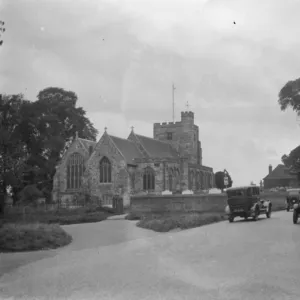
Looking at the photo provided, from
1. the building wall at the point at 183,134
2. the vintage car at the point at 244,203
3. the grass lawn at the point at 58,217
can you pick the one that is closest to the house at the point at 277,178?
the building wall at the point at 183,134

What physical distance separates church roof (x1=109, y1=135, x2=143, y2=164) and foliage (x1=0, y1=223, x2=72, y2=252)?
4152 centimetres

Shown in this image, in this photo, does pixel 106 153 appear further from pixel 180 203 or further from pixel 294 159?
pixel 294 159

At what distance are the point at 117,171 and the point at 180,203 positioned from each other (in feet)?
55.4

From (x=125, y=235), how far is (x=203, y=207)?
72.4 ft

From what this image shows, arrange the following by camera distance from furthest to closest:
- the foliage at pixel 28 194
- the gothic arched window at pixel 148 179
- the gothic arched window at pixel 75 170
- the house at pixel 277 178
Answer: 1. the house at pixel 277 178
2. the gothic arched window at pixel 75 170
3. the gothic arched window at pixel 148 179
4. the foliage at pixel 28 194

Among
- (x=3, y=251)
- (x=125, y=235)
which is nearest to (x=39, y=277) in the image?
(x=3, y=251)

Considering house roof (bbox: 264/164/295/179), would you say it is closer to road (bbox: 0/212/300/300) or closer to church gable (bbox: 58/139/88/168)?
church gable (bbox: 58/139/88/168)

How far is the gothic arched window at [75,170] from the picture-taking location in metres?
64.6

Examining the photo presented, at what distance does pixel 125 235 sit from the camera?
24062 mm

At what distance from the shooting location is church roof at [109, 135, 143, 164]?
209 feet

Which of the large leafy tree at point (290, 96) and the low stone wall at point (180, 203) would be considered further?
the low stone wall at point (180, 203)

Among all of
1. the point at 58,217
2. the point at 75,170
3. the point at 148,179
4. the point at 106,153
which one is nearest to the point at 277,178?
the point at 148,179

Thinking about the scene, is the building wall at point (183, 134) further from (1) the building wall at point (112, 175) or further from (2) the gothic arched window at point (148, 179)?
(1) the building wall at point (112, 175)

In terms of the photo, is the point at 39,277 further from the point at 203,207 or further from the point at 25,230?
the point at 203,207
